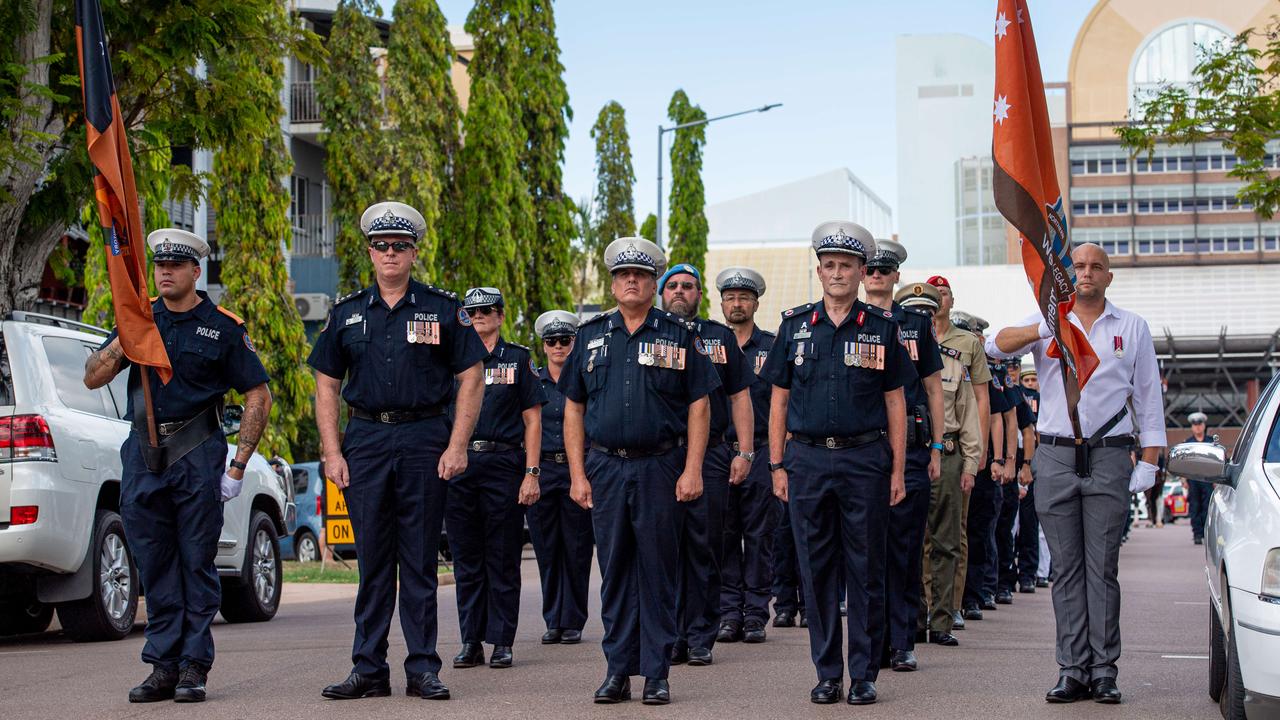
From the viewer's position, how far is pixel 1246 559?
20.5 ft

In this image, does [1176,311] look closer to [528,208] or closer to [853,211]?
[853,211]

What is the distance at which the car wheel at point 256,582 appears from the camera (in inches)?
528

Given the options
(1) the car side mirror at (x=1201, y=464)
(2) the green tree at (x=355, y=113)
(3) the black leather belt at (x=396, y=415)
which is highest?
(2) the green tree at (x=355, y=113)

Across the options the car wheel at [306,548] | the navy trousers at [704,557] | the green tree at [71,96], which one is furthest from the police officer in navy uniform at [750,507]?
the car wheel at [306,548]

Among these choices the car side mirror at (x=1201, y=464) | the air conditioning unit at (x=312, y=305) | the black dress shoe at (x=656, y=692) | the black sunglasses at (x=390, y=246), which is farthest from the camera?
the air conditioning unit at (x=312, y=305)

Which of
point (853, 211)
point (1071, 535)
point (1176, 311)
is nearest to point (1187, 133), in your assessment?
point (1071, 535)

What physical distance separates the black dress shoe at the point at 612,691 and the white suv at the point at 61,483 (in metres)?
4.37

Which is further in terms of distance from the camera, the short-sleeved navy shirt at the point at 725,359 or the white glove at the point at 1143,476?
the short-sleeved navy shirt at the point at 725,359

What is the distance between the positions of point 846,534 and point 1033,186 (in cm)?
198

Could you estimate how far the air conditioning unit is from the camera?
125 ft

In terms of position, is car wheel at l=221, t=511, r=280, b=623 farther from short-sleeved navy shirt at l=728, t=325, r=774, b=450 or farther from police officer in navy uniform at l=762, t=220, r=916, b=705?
police officer in navy uniform at l=762, t=220, r=916, b=705

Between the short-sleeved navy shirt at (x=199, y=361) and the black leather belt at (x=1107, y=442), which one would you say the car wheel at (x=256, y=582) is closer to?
the short-sleeved navy shirt at (x=199, y=361)

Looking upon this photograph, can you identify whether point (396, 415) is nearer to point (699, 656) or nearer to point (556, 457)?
point (699, 656)

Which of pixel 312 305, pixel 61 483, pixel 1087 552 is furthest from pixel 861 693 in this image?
pixel 312 305
